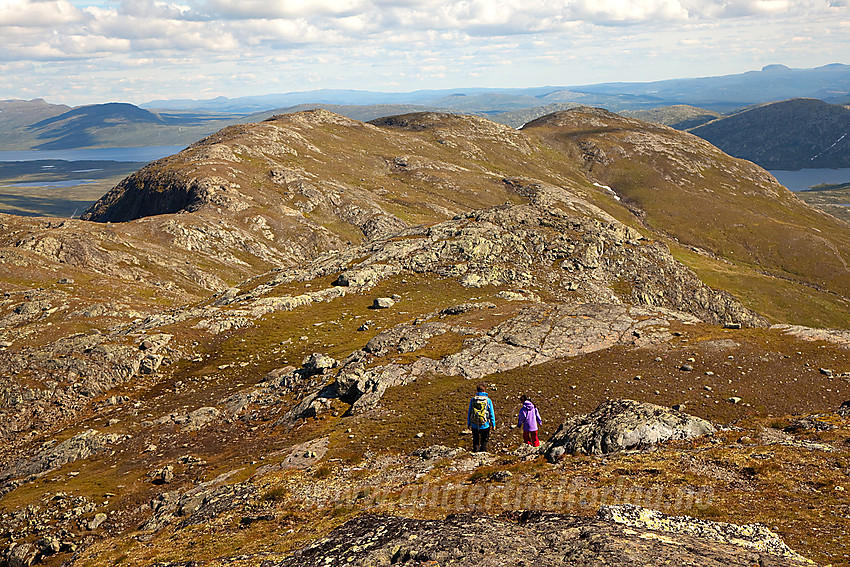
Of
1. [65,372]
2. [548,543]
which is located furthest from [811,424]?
[65,372]

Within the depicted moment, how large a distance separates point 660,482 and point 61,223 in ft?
478

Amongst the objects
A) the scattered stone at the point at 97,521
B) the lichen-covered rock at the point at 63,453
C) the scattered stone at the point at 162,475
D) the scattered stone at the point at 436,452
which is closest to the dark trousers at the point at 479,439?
the scattered stone at the point at 436,452

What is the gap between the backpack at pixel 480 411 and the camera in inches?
1140

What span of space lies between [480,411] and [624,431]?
328 inches

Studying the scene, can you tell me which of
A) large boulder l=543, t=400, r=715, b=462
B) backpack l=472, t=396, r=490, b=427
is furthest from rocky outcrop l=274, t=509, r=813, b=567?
backpack l=472, t=396, r=490, b=427

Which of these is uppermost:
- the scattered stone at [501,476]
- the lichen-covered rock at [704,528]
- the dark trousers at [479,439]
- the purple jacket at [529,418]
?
the lichen-covered rock at [704,528]

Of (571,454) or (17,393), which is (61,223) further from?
(571,454)

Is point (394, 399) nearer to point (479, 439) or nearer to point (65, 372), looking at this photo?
point (479, 439)

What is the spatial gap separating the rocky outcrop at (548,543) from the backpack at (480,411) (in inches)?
366

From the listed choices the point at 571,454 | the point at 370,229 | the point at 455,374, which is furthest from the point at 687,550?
the point at 370,229

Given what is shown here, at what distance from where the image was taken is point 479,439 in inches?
1212

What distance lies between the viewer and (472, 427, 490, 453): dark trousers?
3002 cm

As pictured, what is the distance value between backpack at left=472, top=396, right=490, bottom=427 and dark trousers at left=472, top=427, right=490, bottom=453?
2.40ft

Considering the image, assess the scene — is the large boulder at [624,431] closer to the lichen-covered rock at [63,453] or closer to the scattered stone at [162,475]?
the scattered stone at [162,475]
